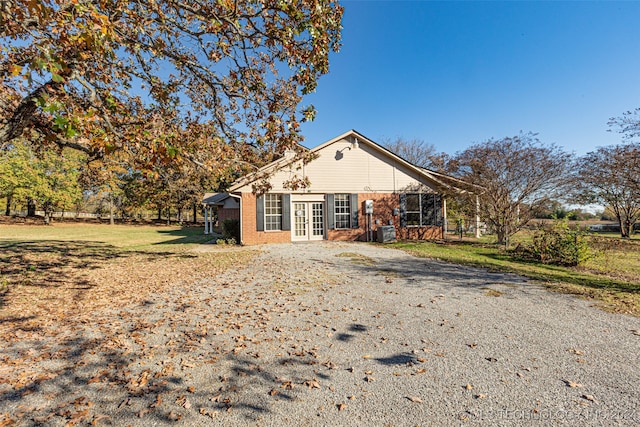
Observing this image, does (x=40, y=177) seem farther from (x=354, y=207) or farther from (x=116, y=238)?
(x=354, y=207)

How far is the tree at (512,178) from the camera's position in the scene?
466 inches

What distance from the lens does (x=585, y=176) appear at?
38.9 ft

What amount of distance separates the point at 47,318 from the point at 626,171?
568 inches

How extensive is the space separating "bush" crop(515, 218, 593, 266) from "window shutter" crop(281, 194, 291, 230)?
10.4 meters

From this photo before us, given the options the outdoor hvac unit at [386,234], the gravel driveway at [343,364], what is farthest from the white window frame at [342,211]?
the gravel driveway at [343,364]

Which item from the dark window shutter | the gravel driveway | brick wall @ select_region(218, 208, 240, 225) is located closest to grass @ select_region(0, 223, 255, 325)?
the gravel driveway

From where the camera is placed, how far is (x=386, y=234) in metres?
14.7

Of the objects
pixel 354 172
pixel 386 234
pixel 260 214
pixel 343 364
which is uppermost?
pixel 354 172

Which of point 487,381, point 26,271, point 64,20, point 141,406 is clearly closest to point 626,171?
point 487,381

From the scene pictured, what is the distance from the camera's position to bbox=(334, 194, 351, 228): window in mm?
15312

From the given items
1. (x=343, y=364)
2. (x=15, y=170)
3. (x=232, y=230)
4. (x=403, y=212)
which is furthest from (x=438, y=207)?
(x=15, y=170)

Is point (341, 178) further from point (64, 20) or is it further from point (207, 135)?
point (64, 20)

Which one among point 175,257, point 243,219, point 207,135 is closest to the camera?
point 207,135

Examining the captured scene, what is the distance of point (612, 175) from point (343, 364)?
11.9 metres
